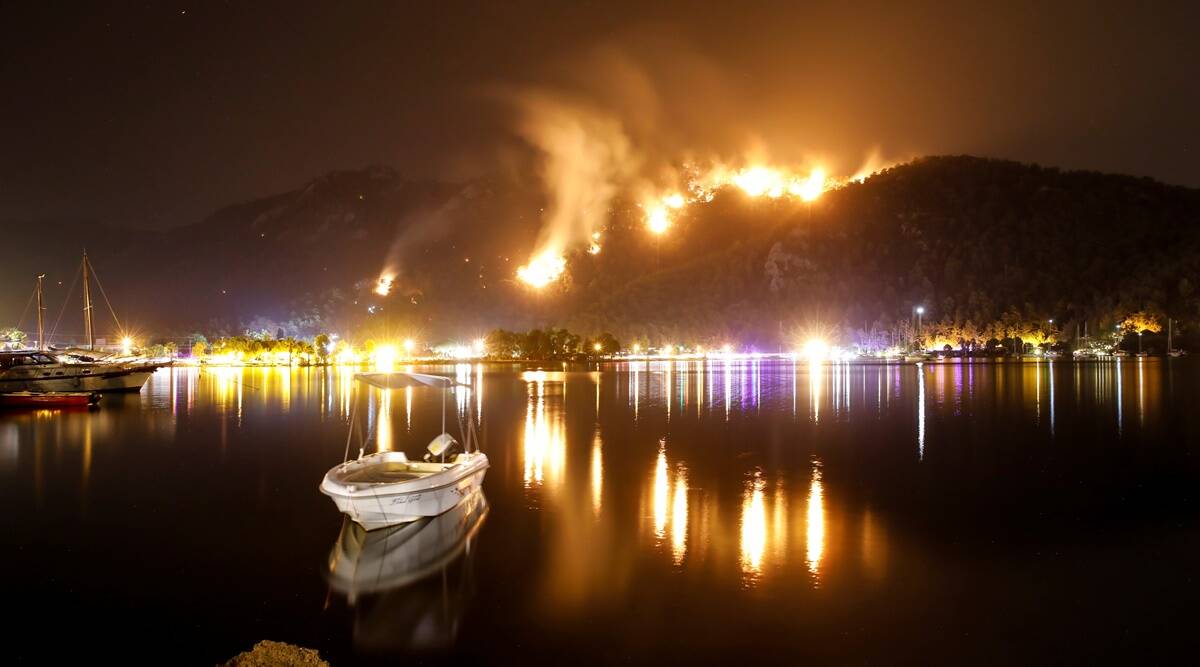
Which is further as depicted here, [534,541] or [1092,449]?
[1092,449]

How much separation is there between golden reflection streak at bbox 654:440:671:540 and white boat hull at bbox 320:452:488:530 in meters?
4.15

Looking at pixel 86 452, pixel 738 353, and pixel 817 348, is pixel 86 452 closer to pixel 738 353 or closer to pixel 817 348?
pixel 817 348

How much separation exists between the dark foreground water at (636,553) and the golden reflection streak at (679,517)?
102 mm

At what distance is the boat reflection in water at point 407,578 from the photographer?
966 cm

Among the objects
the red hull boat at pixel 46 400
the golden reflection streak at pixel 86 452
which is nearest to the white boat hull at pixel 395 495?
the golden reflection streak at pixel 86 452

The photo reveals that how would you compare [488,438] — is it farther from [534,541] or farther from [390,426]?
[534,541]

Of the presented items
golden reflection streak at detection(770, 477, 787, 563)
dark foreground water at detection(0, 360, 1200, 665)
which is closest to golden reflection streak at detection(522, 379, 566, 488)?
dark foreground water at detection(0, 360, 1200, 665)

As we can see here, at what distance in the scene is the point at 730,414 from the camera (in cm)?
3581

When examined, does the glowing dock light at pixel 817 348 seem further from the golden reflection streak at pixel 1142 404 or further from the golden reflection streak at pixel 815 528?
the golden reflection streak at pixel 815 528

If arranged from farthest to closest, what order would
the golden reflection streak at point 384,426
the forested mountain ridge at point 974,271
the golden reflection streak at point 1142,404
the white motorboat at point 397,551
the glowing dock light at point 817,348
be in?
the glowing dock light at point 817,348 → the forested mountain ridge at point 974,271 → the golden reflection streak at point 1142,404 → the golden reflection streak at point 384,426 → the white motorboat at point 397,551

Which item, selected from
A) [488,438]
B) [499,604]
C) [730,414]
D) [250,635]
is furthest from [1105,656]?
[730,414]

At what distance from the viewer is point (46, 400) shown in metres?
40.0

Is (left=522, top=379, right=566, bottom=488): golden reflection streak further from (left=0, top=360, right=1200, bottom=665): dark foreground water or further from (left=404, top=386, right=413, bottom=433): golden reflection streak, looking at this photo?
(left=404, top=386, right=413, bottom=433): golden reflection streak

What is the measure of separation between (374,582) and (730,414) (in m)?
26.4
